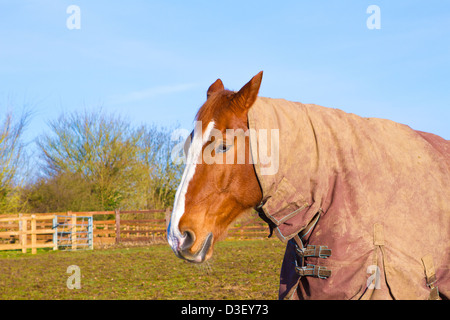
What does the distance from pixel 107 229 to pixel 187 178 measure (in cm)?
2256

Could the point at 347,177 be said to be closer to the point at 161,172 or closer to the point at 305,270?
the point at 305,270

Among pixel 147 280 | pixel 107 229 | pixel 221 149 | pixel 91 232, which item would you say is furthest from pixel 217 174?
pixel 107 229

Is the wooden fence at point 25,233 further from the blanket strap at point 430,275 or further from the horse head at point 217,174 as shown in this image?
the blanket strap at point 430,275

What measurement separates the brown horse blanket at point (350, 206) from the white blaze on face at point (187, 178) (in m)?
Result: 0.25

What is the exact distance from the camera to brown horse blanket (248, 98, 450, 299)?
2027 mm

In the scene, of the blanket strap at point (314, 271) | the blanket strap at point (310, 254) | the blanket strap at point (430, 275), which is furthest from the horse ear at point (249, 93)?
the blanket strap at point (430, 275)

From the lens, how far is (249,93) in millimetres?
2033

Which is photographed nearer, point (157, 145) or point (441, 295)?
point (441, 295)

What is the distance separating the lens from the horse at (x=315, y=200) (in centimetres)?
202
